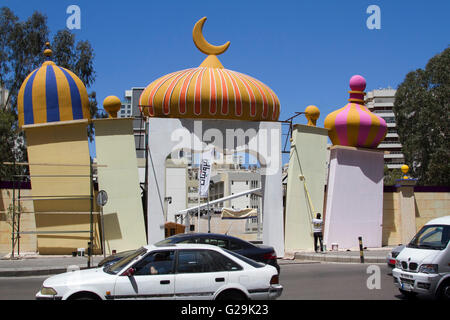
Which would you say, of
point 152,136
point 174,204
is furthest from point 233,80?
point 174,204

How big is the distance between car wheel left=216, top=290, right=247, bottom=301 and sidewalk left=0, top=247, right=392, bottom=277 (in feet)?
24.4

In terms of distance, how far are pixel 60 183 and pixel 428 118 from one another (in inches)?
939

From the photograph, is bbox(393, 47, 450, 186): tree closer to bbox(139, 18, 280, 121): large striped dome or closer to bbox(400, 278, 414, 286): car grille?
bbox(139, 18, 280, 121): large striped dome

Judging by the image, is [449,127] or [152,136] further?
[449,127]

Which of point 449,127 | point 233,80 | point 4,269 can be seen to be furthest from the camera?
point 449,127

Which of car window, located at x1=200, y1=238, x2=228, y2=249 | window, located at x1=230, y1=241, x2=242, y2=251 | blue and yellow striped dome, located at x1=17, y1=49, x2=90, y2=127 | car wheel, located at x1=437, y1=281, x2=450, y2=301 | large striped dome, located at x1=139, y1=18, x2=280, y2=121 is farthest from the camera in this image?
large striped dome, located at x1=139, y1=18, x2=280, y2=121

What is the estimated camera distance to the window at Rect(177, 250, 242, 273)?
806 centimetres

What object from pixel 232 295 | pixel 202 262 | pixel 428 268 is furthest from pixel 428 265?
pixel 202 262

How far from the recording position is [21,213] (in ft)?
59.7

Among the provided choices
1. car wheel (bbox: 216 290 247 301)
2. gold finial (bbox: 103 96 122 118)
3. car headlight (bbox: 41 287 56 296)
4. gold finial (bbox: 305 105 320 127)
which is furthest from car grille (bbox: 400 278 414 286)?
gold finial (bbox: 103 96 122 118)

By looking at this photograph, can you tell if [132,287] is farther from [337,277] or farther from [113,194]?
[113,194]

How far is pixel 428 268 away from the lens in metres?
9.41

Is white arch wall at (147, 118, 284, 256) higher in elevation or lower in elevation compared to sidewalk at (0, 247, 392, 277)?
higher
